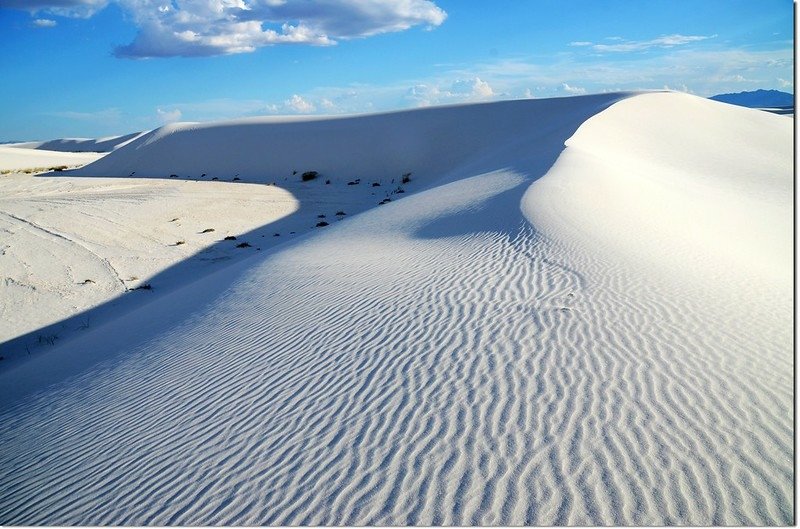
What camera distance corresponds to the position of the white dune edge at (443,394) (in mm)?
3383

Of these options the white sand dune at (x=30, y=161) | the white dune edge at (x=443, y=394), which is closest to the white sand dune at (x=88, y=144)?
the white sand dune at (x=30, y=161)

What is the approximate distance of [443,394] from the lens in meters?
4.43

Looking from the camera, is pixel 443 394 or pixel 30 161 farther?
pixel 30 161

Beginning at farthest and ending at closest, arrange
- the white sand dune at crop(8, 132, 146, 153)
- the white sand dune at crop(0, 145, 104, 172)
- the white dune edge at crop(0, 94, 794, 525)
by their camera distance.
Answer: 1. the white sand dune at crop(8, 132, 146, 153)
2. the white sand dune at crop(0, 145, 104, 172)
3. the white dune edge at crop(0, 94, 794, 525)

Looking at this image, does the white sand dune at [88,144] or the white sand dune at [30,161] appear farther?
the white sand dune at [88,144]

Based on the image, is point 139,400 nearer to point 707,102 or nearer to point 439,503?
point 439,503

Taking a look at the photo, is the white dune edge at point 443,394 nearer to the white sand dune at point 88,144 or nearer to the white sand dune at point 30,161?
the white sand dune at point 30,161

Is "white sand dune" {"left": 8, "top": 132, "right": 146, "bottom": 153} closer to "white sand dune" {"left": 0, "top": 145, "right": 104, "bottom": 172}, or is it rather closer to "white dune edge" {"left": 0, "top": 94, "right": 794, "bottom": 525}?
"white sand dune" {"left": 0, "top": 145, "right": 104, "bottom": 172}

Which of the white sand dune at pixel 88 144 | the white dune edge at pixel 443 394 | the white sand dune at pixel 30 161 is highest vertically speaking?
the white sand dune at pixel 88 144

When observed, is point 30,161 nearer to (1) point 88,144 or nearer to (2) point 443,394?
(2) point 443,394

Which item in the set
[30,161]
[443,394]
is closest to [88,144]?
[30,161]

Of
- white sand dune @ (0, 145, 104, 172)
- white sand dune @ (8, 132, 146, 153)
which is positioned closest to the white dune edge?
white sand dune @ (0, 145, 104, 172)

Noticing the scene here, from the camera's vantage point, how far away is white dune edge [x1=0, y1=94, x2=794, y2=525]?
338 cm

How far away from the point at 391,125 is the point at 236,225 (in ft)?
Answer: 57.8
